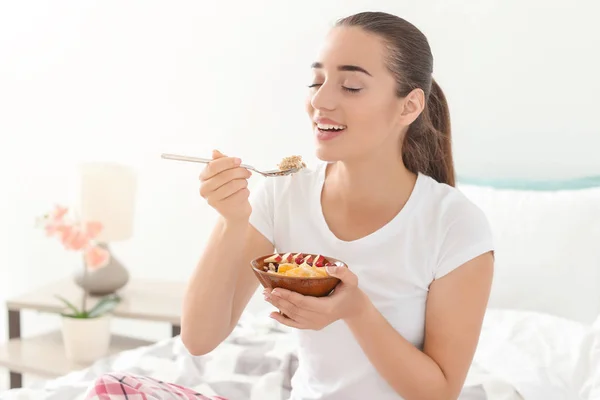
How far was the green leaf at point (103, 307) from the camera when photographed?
8.00 ft

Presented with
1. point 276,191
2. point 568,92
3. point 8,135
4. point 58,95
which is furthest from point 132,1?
point 276,191

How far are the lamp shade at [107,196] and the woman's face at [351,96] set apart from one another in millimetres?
1440

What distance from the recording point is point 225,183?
49.4 inches

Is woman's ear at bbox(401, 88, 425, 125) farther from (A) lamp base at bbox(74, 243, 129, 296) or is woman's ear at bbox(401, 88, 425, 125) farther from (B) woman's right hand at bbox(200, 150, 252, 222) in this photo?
(A) lamp base at bbox(74, 243, 129, 296)

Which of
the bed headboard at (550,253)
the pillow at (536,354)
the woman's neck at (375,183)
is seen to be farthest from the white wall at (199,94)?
the woman's neck at (375,183)

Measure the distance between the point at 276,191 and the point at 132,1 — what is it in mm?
2058

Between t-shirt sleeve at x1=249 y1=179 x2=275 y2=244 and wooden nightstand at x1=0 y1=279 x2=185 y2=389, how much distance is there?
1.15 m

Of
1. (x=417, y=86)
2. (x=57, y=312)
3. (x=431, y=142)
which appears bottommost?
(x=57, y=312)

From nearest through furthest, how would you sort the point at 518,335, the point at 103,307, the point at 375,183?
1. the point at 375,183
2. the point at 518,335
3. the point at 103,307

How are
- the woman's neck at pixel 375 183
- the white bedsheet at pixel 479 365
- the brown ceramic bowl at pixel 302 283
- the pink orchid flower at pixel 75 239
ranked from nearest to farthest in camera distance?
the brown ceramic bowl at pixel 302 283
the woman's neck at pixel 375 183
the white bedsheet at pixel 479 365
the pink orchid flower at pixel 75 239

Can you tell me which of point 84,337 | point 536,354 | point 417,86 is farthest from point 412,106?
point 84,337

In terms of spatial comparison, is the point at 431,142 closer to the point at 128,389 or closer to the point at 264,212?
the point at 264,212

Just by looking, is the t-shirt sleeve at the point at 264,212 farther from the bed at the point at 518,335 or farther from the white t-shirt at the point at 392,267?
the bed at the point at 518,335

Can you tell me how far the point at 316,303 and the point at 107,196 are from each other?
66.2 inches
